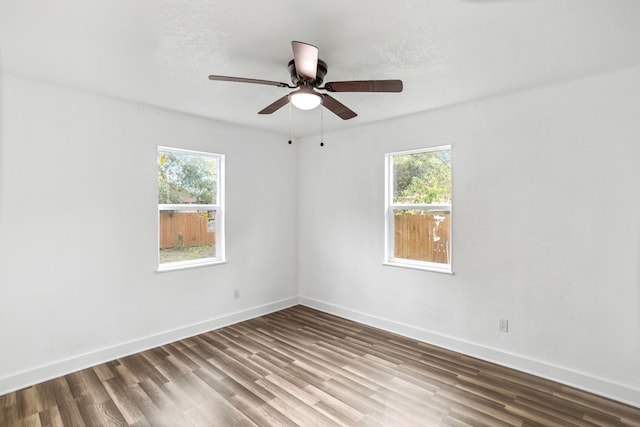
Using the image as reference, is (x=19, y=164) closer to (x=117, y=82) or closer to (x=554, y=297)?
(x=117, y=82)

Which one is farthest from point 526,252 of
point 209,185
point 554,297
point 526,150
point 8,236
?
point 8,236

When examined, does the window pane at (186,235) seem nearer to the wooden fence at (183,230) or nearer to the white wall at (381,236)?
the wooden fence at (183,230)

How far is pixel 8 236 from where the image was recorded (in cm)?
262

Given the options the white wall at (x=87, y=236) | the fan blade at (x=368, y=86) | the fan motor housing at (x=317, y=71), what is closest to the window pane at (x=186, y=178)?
the white wall at (x=87, y=236)

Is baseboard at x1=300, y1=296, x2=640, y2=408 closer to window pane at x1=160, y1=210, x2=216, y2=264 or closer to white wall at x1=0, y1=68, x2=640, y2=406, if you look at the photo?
white wall at x1=0, y1=68, x2=640, y2=406

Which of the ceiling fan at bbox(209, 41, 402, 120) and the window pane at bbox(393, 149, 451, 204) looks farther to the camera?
the window pane at bbox(393, 149, 451, 204)

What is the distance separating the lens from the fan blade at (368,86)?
2.00 metres

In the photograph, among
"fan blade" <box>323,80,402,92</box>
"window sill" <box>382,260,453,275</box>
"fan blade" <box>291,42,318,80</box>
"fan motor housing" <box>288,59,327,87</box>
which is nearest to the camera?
"fan blade" <box>291,42,318,80</box>

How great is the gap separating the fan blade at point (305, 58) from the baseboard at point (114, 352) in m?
3.12

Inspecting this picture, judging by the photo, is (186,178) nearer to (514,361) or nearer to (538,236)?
(538,236)

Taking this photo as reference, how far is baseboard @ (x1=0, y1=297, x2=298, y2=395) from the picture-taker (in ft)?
8.70

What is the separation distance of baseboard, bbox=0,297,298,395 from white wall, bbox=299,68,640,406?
179 cm

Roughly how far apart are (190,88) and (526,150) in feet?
10.2

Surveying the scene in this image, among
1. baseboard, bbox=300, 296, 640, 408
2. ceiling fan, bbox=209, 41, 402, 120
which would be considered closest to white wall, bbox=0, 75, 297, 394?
ceiling fan, bbox=209, 41, 402, 120
